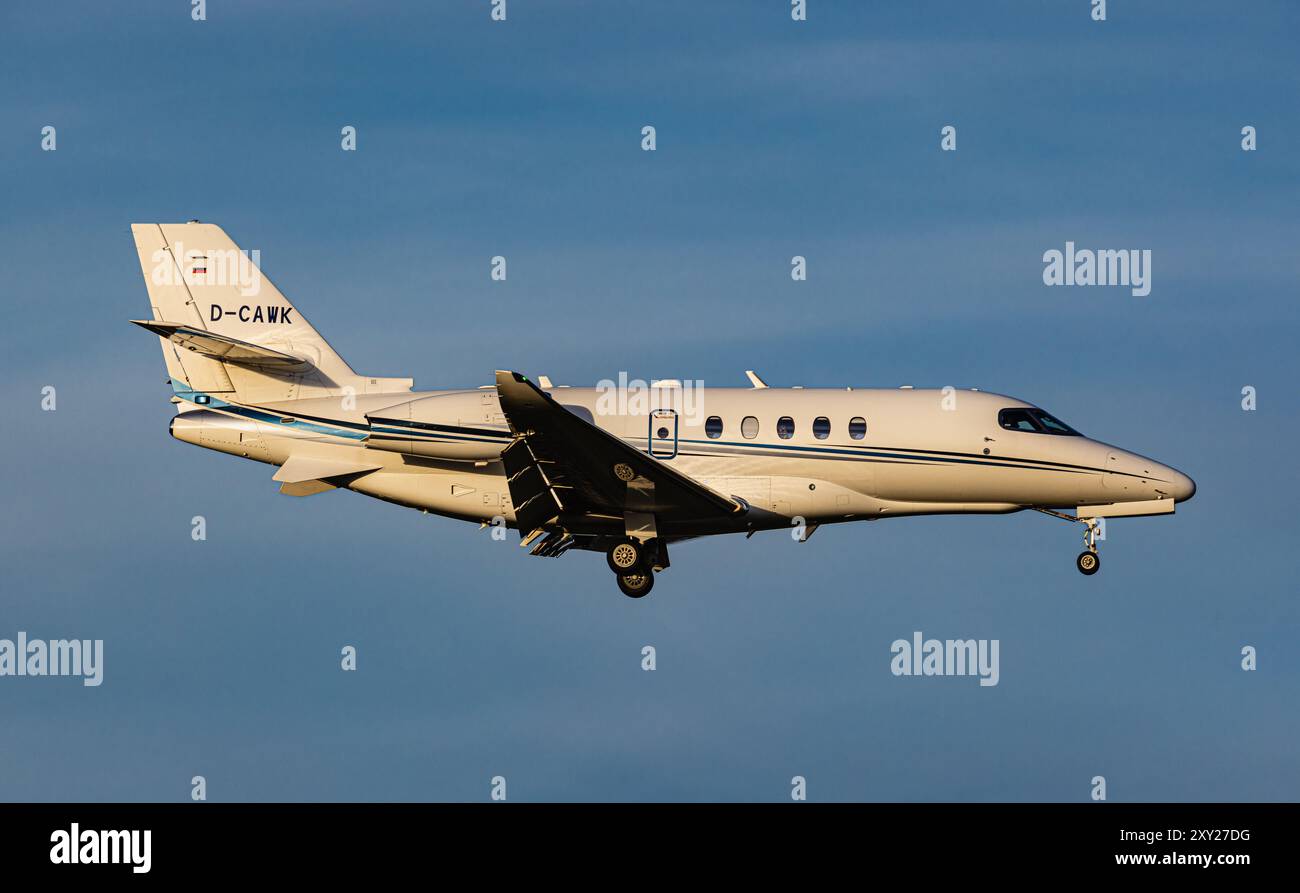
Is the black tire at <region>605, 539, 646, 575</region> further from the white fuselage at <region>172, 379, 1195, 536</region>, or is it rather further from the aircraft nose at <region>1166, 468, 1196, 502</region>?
the aircraft nose at <region>1166, 468, 1196, 502</region>

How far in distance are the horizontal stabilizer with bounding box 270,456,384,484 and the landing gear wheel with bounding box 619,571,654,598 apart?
4896 mm

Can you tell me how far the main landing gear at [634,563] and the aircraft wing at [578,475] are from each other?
542mm

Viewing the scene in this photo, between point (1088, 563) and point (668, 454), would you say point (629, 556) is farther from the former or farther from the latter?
point (1088, 563)

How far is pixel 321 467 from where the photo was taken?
3453 centimetres

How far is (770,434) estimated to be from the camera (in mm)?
33656

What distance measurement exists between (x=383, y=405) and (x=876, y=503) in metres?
9.02

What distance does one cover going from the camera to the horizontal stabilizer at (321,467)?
113 feet

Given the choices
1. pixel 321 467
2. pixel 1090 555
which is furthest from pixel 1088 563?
pixel 321 467

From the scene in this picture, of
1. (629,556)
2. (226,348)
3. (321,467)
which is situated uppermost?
(226,348)

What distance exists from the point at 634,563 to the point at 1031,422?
7591 millimetres

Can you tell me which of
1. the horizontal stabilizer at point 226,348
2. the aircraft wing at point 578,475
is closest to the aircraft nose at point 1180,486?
the aircraft wing at point 578,475

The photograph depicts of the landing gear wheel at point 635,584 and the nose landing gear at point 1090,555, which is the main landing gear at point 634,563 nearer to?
the landing gear wheel at point 635,584

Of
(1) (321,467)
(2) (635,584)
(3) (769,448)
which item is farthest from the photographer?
(1) (321,467)

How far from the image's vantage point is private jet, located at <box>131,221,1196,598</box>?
3331 centimetres
